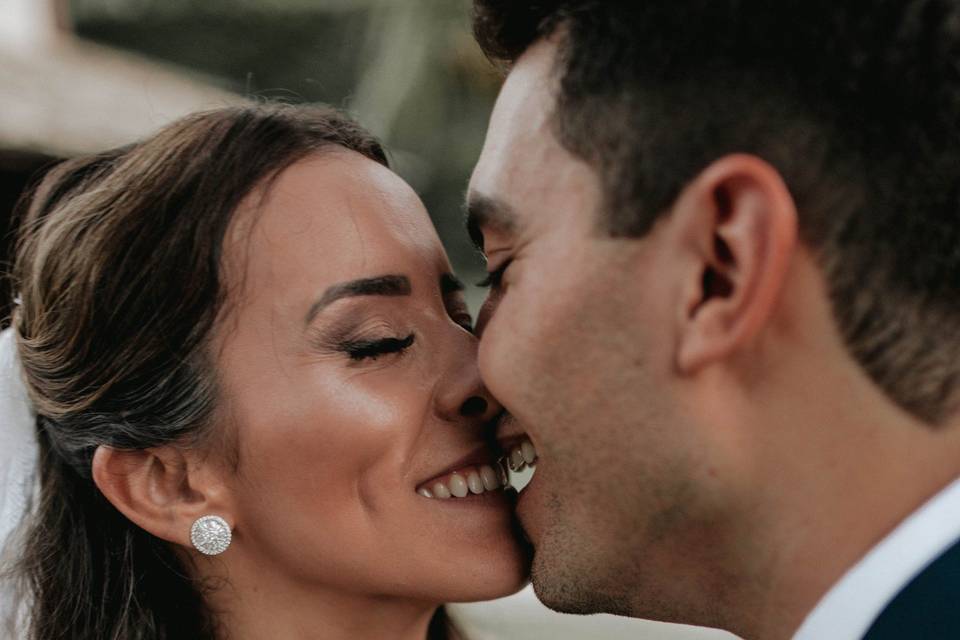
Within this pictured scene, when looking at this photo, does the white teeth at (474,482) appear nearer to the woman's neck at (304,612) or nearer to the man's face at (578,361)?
the man's face at (578,361)

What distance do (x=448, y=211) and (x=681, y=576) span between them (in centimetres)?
932

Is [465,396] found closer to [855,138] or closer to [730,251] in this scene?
[730,251]

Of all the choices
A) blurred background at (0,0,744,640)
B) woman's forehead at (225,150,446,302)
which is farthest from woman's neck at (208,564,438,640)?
blurred background at (0,0,744,640)

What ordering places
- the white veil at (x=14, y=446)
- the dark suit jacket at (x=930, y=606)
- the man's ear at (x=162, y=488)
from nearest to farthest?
the dark suit jacket at (x=930, y=606), the man's ear at (x=162, y=488), the white veil at (x=14, y=446)

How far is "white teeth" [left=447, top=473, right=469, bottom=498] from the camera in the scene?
2199 millimetres

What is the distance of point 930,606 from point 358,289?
1.20 m

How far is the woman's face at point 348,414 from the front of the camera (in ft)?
7.06

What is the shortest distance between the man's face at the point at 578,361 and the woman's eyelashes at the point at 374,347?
298 mm

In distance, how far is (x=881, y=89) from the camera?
157 cm

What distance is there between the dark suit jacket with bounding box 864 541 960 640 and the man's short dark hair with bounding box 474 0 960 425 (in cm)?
23

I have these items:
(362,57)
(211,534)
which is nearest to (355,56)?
(362,57)

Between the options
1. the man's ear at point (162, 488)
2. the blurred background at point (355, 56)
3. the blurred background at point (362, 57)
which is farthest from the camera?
the blurred background at point (362, 57)

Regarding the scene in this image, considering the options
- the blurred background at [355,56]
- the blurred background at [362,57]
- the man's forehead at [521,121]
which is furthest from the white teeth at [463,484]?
the blurred background at [362,57]

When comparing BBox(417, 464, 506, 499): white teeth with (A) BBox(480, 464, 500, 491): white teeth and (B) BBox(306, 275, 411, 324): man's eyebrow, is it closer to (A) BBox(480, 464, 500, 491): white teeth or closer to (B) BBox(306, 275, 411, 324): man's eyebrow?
(A) BBox(480, 464, 500, 491): white teeth
